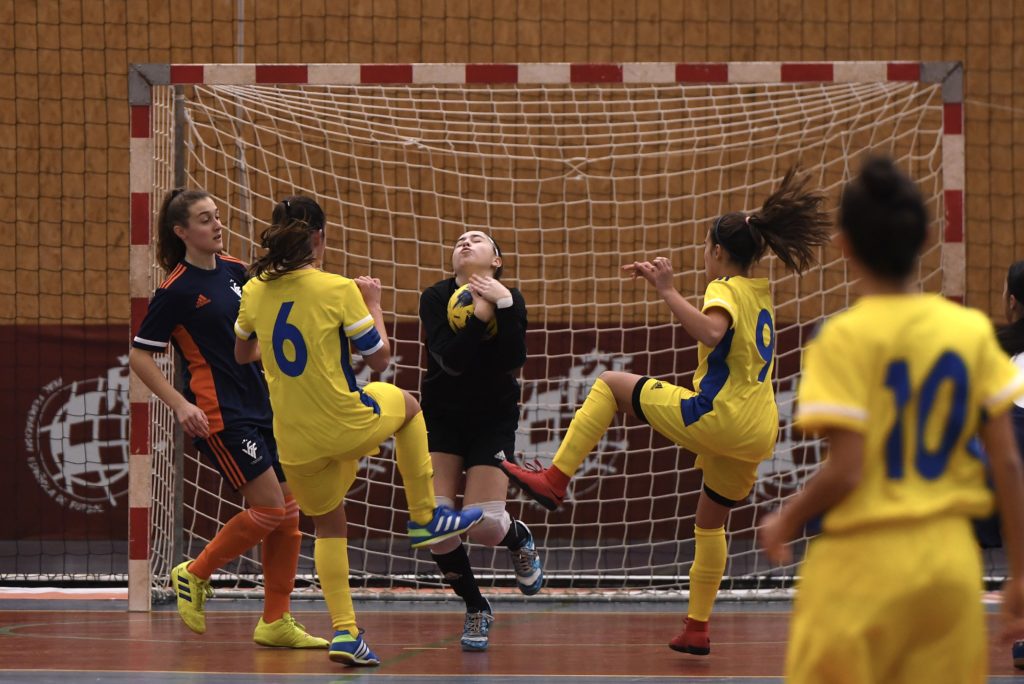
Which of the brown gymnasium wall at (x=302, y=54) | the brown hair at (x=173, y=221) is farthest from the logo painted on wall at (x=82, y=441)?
the brown hair at (x=173, y=221)

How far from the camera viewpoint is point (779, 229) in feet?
17.1

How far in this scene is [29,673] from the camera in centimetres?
502

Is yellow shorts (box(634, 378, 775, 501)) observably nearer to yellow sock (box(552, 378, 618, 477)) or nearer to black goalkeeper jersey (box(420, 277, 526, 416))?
yellow sock (box(552, 378, 618, 477))

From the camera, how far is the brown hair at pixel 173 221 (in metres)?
5.63

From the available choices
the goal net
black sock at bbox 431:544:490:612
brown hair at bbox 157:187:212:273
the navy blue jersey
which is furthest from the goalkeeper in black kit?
the goal net

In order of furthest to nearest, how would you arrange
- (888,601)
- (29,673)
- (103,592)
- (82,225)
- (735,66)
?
1. (82,225)
2. (103,592)
3. (735,66)
4. (29,673)
5. (888,601)

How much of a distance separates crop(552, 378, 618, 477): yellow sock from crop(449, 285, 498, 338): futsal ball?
1.50 feet

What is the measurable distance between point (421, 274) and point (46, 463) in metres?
2.90

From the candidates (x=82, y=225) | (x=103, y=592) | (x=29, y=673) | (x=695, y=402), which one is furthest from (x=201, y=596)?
(x=82, y=225)

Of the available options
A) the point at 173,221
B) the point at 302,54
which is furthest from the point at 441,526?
the point at 302,54

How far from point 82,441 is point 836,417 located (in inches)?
311

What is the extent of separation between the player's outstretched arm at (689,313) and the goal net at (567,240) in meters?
3.02

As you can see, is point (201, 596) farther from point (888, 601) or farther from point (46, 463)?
point (46, 463)

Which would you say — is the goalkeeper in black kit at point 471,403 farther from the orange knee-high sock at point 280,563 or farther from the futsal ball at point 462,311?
the orange knee-high sock at point 280,563
